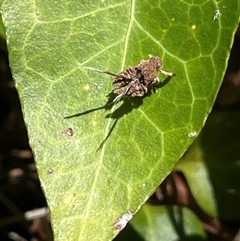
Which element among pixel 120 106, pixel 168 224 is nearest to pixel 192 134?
pixel 120 106

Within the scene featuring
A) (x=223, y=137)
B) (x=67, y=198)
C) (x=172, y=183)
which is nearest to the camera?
(x=67, y=198)

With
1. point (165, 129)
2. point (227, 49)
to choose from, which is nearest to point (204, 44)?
point (227, 49)

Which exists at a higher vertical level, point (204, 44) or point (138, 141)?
point (204, 44)

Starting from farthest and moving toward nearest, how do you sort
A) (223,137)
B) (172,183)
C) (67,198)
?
(172,183) < (223,137) < (67,198)

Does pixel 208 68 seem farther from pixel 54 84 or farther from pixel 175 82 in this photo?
pixel 54 84

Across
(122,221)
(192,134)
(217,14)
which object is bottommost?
(122,221)

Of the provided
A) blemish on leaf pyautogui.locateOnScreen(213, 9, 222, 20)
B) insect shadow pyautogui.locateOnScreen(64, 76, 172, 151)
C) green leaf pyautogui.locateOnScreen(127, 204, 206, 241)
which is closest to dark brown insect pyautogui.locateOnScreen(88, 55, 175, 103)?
insect shadow pyautogui.locateOnScreen(64, 76, 172, 151)

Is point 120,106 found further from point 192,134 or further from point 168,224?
point 168,224

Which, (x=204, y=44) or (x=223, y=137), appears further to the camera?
(x=223, y=137)
